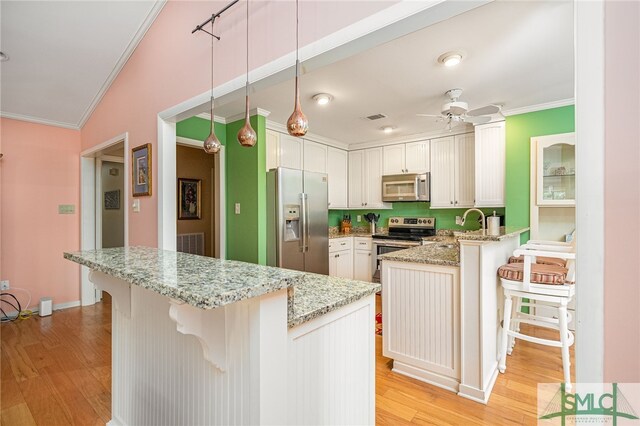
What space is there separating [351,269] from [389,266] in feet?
8.04

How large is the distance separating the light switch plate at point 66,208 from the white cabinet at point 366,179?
3924 mm

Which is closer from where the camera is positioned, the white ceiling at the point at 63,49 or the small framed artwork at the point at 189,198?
the white ceiling at the point at 63,49

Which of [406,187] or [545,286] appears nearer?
[545,286]

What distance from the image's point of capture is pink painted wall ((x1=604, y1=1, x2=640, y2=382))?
872 mm

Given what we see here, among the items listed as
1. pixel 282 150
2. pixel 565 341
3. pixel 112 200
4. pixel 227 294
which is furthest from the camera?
pixel 112 200

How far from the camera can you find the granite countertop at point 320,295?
96cm

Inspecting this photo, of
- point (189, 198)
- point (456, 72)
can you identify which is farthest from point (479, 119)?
point (189, 198)

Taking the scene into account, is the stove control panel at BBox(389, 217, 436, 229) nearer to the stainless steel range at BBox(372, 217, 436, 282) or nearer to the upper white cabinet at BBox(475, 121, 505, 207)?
the stainless steel range at BBox(372, 217, 436, 282)

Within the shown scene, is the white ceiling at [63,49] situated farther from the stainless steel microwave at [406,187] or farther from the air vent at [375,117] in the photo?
the stainless steel microwave at [406,187]

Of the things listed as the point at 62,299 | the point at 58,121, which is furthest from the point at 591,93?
the point at 62,299

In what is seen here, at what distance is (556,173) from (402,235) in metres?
1.99

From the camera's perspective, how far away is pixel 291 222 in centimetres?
361

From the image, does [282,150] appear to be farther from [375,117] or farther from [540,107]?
[540,107]

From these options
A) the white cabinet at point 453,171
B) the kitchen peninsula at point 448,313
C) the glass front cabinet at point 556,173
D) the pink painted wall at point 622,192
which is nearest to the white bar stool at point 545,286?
the kitchen peninsula at point 448,313
